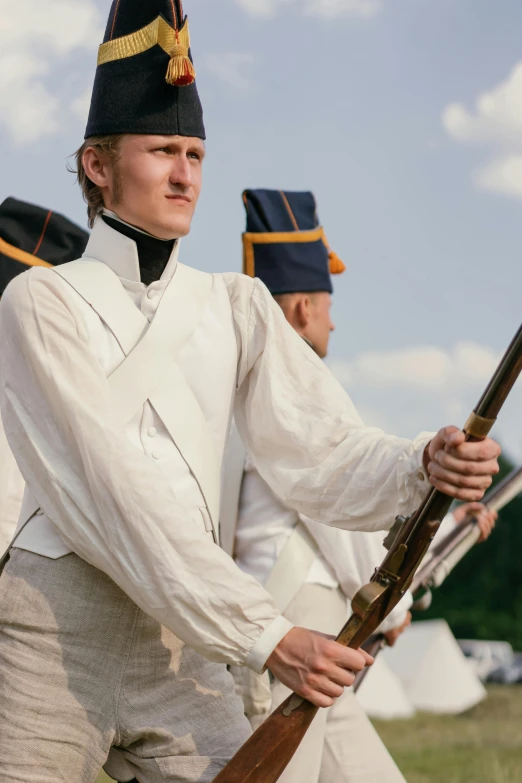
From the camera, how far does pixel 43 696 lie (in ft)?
9.53

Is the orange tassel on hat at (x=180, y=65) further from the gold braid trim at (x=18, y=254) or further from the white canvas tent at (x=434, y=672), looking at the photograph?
the white canvas tent at (x=434, y=672)

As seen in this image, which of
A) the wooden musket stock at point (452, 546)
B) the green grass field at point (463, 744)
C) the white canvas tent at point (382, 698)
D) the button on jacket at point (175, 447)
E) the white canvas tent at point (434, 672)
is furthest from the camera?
the white canvas tent at point (434, 672)

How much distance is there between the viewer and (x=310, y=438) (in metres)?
3.24

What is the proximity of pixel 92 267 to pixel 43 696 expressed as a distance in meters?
1.11

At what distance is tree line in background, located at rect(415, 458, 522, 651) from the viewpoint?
33188 mm

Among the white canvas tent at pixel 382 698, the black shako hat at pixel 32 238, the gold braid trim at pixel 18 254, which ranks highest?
the black shako hat at pixel 32 238

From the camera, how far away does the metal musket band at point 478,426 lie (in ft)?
8.84

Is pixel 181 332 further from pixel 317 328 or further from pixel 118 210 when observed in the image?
pixel 317 328

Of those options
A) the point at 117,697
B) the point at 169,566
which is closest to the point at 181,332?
the point at 169,566

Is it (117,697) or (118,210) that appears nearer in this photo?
(117,697)

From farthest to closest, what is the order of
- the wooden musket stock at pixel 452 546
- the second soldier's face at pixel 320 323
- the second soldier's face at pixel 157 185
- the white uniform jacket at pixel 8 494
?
the wooden musket stock at pixel 452 546
the second soldier's face at pixel 320 323
the white uniform jacket at pixel 8 494
the second soldier's face at pixel 157 185

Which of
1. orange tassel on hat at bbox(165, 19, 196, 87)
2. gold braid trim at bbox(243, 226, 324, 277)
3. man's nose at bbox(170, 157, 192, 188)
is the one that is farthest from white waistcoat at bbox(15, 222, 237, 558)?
gold braid trim at bbox(243, 226, 324, 277)

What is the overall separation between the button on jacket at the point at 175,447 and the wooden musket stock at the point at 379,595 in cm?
15

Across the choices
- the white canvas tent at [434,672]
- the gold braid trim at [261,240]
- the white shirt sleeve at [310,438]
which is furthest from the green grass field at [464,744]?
the white shirt sleeve at [310,438]
